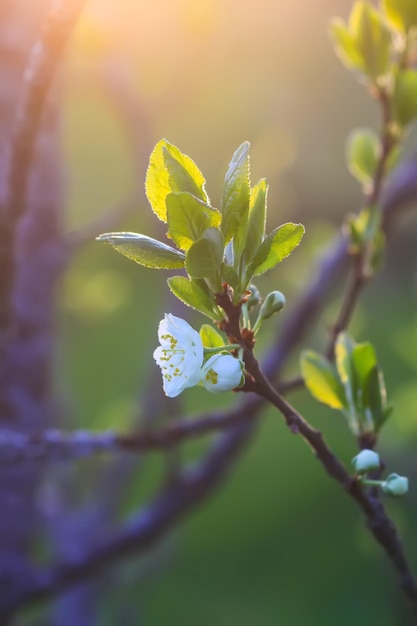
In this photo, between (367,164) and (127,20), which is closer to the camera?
(367,164)

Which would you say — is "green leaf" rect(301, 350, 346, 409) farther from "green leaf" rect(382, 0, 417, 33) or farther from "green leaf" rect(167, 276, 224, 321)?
"green leaf" rect(382, 0, 417, 33)

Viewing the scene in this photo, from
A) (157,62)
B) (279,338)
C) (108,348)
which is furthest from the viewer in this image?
(108,348)

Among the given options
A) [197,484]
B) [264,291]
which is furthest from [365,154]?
[264,291]

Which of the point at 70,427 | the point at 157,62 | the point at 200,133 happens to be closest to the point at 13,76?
the point at 157,62

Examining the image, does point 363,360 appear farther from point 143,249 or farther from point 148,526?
point 148,526

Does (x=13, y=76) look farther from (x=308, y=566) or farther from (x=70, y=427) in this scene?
(x=308, y=566)

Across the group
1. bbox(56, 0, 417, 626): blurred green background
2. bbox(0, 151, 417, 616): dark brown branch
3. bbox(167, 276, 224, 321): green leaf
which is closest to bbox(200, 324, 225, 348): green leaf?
bbox(167, 276, 224, 321): green leaf
